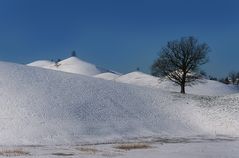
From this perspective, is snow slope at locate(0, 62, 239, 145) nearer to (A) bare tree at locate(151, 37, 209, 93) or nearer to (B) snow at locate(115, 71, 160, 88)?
(A) bare tree at locate(151, 37, 209, 93)

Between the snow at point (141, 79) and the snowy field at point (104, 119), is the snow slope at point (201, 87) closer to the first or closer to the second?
the snow at point (141, 79)

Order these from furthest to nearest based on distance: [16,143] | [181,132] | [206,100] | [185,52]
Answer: [185,52], [206,100], [181,132], [16,143]

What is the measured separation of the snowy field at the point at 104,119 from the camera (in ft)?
92.8

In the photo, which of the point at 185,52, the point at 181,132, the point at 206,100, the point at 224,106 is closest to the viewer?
the point at 181,132

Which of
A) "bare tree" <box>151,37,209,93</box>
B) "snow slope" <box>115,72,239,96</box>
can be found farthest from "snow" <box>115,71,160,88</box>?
"bare tree" <box>151,37,209,93</box>

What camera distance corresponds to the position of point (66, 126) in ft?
117

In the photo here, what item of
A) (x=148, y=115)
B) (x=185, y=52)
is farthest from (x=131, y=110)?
(x=185, y=52)

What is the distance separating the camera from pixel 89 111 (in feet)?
133

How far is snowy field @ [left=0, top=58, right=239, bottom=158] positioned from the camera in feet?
92.8

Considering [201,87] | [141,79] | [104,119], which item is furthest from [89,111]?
[141,79]

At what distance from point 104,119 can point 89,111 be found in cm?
167

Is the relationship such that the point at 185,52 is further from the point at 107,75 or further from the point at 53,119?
the point at 107,75

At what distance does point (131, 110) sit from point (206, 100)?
13.8m

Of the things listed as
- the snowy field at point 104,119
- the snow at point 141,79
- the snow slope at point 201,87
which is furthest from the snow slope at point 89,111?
the snow at point 141,79
